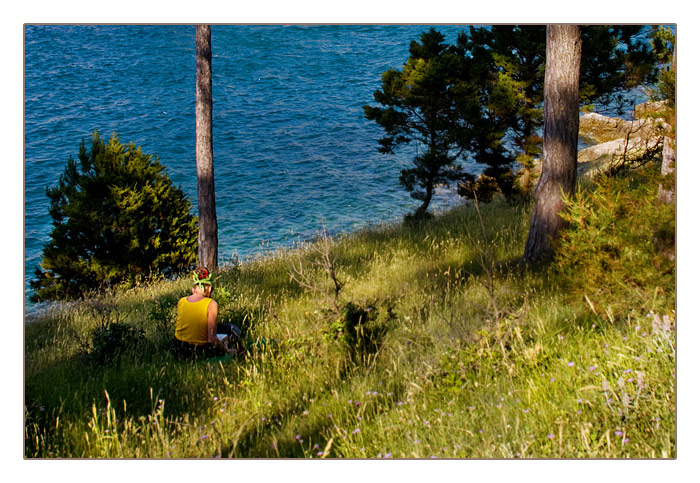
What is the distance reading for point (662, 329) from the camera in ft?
13.6

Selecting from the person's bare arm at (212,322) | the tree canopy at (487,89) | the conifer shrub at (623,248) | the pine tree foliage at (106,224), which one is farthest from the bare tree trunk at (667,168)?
the pine tree foliage at (106,224)

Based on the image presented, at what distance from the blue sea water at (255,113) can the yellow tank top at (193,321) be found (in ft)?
36.8

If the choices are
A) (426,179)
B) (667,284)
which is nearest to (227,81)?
(426,179)

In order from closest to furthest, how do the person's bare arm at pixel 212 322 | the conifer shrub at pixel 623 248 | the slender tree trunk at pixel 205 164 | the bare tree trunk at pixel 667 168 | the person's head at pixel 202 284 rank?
the conifer shrub at pixel 623 248, the bare tree trunk at pixel 667 168, the person's bare arm at pixel 212 322, the person's head at pixel 202 284, the slender tree trunk at pixel 205 164

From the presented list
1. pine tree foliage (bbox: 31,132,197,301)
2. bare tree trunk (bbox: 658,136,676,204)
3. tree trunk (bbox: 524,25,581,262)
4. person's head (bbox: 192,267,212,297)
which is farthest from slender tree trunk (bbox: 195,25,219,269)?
bare tree trunk (bbox: 658,136,676,204)

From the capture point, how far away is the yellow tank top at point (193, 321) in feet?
17.4

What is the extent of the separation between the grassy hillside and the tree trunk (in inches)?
21.9

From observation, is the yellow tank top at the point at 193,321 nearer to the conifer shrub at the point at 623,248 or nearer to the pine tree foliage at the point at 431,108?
the conifer shrub at the point at 623,248

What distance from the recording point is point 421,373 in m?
4.18

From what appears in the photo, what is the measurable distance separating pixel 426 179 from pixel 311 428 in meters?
8.69

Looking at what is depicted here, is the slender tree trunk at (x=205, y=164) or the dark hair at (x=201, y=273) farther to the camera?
the slender tree trunk at (x=205, y=164)

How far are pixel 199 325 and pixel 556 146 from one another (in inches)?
188

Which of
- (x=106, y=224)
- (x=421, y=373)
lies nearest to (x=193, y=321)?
(x=421, y=373)
